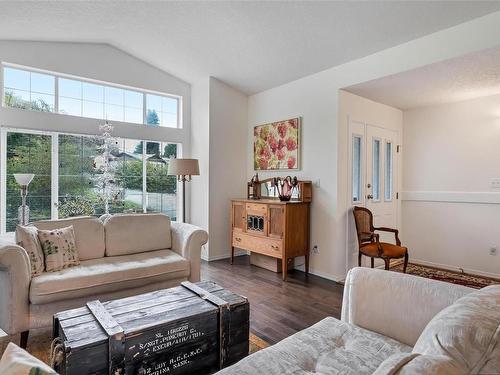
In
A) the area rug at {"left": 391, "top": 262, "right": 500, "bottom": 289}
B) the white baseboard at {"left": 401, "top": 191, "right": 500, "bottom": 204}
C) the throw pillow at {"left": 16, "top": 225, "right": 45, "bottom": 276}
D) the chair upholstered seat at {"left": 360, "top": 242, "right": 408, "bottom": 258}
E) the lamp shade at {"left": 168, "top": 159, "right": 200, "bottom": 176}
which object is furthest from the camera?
the lamp shade at {"left": 168, "top": 159, "right": 200, "bottom": 176}

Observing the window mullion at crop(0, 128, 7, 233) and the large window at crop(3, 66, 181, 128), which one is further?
the large window at crop(3, 66, 181, 128)

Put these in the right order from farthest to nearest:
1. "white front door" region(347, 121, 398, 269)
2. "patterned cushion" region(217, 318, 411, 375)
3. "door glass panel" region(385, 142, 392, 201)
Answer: "door glass panel" region(385, 142, 392, 201) → "white front door" region(347, 121, 398, 269) → "patterned cushion" region(217, 318, 411, 375)

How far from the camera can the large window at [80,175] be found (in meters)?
4.02

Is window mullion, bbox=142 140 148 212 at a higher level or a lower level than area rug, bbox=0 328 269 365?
higher

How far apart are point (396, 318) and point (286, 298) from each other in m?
1.80

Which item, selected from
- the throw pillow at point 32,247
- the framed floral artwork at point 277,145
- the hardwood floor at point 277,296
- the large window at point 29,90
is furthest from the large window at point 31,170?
the framed floral artwork at point 277,145

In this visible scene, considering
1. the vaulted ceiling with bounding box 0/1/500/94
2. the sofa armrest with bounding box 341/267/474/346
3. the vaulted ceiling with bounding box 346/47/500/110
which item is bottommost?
the sofa armrest with bounding box 341/267/474/346

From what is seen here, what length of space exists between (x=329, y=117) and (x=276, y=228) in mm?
1618

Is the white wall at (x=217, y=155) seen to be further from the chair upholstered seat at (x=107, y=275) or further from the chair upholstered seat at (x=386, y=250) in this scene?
the chair upholstered seat at (x=386, y=250)

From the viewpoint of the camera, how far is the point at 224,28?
3.62 meters

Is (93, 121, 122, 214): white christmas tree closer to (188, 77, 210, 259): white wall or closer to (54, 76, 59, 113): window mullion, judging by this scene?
(54, 76, 59, 113): window mullion

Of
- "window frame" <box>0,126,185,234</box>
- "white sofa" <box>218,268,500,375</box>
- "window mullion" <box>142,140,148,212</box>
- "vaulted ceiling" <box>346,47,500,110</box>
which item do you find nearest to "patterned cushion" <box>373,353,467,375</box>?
"white sofa" <box>218,268,500,375</box>

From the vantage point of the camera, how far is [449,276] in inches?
163

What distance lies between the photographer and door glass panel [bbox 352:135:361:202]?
4.23 meters
